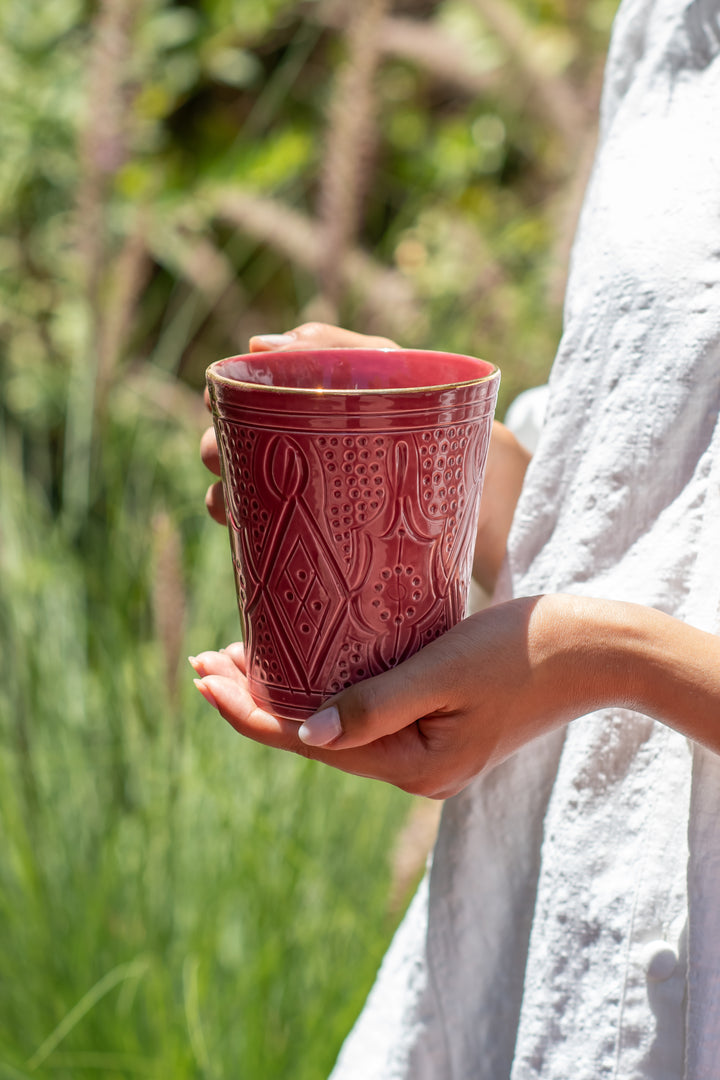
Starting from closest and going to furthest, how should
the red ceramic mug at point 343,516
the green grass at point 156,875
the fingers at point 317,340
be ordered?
1. the red ceramic mug at point 343,516
2. the fingers at point 317,340
3. the green grass at point 156,875

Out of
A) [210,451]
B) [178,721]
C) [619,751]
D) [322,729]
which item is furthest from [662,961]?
[178,721]

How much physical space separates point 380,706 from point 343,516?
0.23ft

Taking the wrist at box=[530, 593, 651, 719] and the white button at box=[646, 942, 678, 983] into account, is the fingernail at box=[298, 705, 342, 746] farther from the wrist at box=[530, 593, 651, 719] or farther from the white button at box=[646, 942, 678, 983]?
the white button at box=[646, 942, 678, 983]

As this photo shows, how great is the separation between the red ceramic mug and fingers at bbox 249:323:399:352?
0.16ft

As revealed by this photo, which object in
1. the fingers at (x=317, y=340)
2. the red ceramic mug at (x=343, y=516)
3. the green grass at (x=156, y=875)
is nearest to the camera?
the red ceramic mug at (x=343, y=516)

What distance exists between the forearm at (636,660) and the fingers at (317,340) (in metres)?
0.16

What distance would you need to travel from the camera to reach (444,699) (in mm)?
364

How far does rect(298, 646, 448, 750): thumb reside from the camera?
35cm

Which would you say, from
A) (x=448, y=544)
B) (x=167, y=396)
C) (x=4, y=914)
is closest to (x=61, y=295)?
(x=167, y=396)

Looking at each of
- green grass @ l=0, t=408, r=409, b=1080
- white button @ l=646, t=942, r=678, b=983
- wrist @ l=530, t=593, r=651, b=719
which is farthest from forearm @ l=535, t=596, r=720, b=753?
green grass @ l=0, t=408, r=409, b=1080

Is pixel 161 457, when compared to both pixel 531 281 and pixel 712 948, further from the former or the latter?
pixel 712 948

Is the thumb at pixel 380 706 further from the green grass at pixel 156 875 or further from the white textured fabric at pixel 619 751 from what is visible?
the green grass at pixel 156 875

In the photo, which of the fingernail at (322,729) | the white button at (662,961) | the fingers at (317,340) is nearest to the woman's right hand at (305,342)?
the fingers at (317,340)

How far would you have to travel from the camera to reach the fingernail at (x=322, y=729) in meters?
0.36
